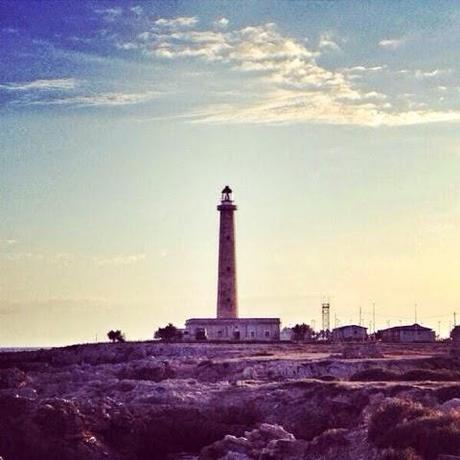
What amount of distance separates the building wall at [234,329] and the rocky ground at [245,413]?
36.4 meters

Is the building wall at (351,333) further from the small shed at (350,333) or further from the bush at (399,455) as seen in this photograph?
the bush at (399,455)

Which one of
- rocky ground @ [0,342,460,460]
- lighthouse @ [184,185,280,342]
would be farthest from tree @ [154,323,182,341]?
rocky ground @ [0,342,460,460]

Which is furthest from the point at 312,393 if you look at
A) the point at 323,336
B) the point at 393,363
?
the point at 323,336

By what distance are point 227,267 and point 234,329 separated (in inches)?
282

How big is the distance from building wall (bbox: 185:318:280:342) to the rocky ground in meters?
36.4

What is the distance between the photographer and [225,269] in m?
92.0

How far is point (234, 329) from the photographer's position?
8781cm

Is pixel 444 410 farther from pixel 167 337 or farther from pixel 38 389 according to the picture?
pixel 167 337

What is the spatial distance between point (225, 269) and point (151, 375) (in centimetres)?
4184

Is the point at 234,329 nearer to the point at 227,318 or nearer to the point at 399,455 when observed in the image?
the point at 227,318

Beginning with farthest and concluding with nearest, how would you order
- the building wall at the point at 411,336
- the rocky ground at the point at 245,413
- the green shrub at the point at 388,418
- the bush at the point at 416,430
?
the building wall at the point at 411,336 → the rocky ground at the point at 245,413 → the green shrub at the point at 388,418 → the bush at the point at 416,430

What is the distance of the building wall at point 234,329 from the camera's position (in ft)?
288

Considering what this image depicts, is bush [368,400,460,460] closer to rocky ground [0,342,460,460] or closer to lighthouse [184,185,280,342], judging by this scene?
rocky ground [0,342,460,460]

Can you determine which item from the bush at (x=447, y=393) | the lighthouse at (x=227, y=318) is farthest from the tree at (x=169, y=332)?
the bush at (x=447, y=393)
